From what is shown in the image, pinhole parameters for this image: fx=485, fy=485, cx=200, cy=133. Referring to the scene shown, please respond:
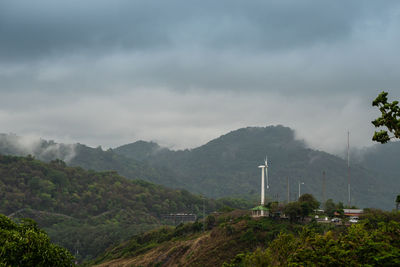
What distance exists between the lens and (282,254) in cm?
6969

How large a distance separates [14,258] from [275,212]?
110 meters

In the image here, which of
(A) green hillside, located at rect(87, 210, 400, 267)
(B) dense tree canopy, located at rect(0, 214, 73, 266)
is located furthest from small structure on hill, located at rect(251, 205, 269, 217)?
(B) dense tree canopy, located at rect(0, 214, 73, 266)

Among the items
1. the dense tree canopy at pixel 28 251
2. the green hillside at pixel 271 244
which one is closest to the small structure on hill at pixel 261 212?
the green hillside at pixel 271 244

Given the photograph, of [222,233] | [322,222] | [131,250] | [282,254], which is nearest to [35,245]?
[282,254]

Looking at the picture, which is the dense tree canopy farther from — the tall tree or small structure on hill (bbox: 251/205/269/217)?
small structure on hill (bbox: 251/205/269/217)

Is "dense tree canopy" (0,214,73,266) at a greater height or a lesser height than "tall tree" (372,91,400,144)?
lesser

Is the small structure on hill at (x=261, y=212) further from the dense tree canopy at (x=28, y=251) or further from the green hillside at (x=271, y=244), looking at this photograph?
the dense tree canopy at (x=28, y=251)

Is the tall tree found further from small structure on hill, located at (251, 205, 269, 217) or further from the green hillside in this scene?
small structure on hill, located at (251, 205, 269, 217)

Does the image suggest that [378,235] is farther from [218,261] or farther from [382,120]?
[218,261]

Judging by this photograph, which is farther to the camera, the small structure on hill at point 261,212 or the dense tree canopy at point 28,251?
the small structure on hill at point 261,212

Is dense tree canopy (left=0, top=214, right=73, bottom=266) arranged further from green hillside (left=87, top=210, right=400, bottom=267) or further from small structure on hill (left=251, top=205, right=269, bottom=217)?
small structure on hill (left=251, top=205, right=269, bottom=217)

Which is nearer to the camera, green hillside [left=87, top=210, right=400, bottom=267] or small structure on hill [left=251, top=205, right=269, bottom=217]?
green hillside [left=87, top=210, right=400, bottom=267]

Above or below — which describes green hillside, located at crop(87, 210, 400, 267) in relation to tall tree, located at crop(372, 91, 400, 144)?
below

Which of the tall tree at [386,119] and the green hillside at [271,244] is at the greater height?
the tall tree at [386,119]
